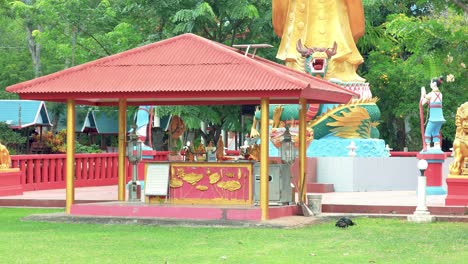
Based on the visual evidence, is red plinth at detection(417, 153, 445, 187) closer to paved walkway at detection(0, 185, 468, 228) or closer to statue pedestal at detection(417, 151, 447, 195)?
statue pedestal at detection(417, 151, 447, 195)

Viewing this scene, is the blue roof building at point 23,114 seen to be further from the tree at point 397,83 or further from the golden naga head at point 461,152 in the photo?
the golden naga head at point 461,152

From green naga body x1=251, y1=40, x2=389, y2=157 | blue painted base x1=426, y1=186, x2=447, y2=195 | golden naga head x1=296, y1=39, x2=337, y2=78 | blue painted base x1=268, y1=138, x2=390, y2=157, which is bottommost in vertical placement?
blue painted base x1=426, y1=186, x2=447, y2=195

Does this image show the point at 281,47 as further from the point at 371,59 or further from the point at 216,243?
the point at 216,243

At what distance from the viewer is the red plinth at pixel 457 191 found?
21562mm

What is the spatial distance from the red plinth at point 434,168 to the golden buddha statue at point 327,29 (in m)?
6.10

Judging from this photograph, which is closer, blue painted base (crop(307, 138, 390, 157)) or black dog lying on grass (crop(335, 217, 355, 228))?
black dog lying on grass (crop(335, 217, 355, 228))

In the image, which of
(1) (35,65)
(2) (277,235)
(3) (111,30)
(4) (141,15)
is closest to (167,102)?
(2) (277,235)

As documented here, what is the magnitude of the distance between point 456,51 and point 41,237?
665 centimetres

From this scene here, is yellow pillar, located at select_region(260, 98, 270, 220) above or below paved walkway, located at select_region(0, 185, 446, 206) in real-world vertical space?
above

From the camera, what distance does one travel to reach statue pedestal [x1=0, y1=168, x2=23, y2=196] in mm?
24953

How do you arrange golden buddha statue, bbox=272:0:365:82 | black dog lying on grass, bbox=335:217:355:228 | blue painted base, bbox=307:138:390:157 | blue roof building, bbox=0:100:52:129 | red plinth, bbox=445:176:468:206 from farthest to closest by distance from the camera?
blue roof building, bbox=0:100:52:129 → golden buddha statue, bbox=272:0:365:82 → blue painted base, bbox=307:138:390:157 → red plinth, bbox=445:176:468:206 → black dog lying on grass, bbox=335:217:355:228

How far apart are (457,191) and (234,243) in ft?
24.8

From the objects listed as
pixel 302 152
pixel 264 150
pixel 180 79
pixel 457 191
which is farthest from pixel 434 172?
pixel 180 79

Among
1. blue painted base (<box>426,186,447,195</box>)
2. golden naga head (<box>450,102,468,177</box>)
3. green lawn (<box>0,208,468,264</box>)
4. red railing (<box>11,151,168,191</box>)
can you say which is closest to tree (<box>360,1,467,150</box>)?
blue painted base (<box>426,186,447,195</box>)
